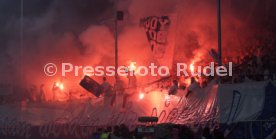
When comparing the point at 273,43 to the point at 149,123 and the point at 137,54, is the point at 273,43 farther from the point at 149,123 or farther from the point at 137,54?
the point at 137,54

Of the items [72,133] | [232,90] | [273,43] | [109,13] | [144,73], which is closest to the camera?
[232,90]

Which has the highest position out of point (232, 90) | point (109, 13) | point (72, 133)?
point (109, 13)

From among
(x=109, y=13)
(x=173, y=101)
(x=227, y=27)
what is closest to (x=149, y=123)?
(x=173, y=101)

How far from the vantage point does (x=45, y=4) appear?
121 ft

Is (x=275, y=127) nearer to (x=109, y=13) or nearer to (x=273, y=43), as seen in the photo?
(x=273, y=43)

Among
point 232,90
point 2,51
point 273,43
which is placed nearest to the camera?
point 232,90

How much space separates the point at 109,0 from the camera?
34469 mm

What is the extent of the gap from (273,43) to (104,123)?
21.7 feet

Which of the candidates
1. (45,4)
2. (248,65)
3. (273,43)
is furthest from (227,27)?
(45,4)

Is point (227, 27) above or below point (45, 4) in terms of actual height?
below

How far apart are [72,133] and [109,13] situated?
1055cm

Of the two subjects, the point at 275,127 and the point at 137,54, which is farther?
the point at 137,54

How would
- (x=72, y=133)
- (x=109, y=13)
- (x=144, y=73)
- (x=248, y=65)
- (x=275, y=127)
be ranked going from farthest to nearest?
(x=109, y=13) → (x=144, y=73) → (x=72, y=133) → (x=248, y=65) → (x=275, y=127)

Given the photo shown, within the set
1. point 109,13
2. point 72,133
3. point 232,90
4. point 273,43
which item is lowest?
point 72,133
